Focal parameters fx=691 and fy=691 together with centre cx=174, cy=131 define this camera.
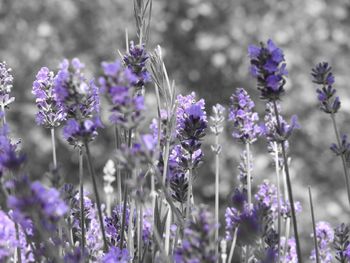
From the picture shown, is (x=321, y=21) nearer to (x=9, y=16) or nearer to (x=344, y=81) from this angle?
(x=344, y=81)

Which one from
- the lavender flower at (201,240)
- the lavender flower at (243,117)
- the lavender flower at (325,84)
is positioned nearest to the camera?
the lavender flower at (201,240)

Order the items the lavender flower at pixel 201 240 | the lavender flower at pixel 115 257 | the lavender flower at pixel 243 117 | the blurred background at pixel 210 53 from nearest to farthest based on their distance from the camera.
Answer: the lavender flower at pixel 201 240 → the lavender flower at pixel 115 257 → the lavender flower at pixel 243 117 → the blurred background at pixel 210 53

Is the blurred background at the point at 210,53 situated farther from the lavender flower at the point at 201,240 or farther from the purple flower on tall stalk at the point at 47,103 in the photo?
the lavender flower at the point at 201,240

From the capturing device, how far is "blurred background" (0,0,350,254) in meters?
5.42

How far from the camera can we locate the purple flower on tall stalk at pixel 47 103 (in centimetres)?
177

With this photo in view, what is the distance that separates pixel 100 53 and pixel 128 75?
4.67 meters

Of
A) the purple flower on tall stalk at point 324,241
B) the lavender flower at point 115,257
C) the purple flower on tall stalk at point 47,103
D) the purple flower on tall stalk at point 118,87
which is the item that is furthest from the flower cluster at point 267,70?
the purple flower on tall stalk at point 324,241

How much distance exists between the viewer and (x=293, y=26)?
568cm

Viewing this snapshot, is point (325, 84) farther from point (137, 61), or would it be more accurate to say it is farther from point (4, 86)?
point (4, 86)

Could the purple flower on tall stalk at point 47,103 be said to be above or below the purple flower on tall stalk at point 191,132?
above

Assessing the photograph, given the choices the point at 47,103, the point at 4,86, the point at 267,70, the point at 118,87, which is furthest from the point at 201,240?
the point at 4,86

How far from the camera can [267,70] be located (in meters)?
1.31

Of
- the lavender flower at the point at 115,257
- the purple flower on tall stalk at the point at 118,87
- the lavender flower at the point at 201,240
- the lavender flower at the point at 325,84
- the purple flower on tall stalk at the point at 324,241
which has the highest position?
the lavender flower at the point at 325,84

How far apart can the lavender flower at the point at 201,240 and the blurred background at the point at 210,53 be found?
4205 mm
